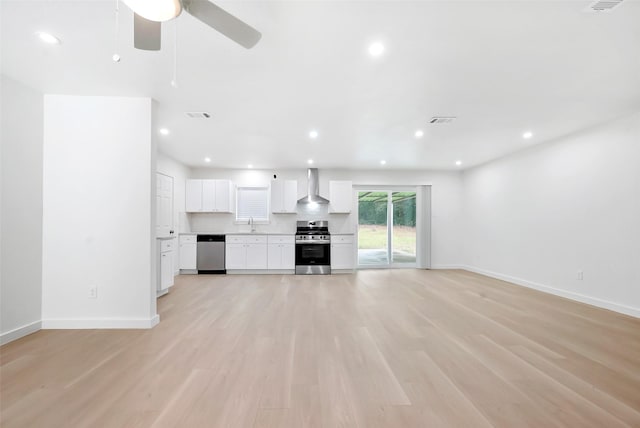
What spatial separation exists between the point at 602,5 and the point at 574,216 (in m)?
3.62

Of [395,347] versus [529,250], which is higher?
[529,250]

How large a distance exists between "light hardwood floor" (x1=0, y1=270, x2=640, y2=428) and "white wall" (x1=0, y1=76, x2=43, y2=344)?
35 centimetres

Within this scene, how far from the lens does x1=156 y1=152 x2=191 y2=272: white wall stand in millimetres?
5847

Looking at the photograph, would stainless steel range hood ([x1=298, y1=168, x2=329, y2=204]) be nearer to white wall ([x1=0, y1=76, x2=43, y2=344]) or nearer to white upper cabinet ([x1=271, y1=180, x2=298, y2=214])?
white upper cabinet ([x1=271, y1=180, x2=298, y2=214])

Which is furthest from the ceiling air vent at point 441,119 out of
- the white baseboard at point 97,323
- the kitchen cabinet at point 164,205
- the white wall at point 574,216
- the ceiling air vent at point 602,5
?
the kitchen cabinet at point 164,205

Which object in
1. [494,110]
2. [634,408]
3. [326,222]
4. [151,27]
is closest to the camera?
[151,27]

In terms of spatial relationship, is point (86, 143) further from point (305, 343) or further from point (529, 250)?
point (529, 250)

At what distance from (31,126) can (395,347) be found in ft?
14.2

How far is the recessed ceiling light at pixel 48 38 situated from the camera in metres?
2.08

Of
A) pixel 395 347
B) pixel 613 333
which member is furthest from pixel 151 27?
pixel 613 333

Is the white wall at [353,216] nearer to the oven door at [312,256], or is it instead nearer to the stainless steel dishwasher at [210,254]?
the stainless steel dishwasher at [210,254]

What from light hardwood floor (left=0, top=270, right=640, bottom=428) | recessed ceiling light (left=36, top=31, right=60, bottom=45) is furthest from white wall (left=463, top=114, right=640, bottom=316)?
recessed ceiling light (left=36, top=31, right=60, bottom=45)

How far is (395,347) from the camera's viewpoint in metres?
2.64

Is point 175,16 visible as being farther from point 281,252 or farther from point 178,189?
point 178,189
